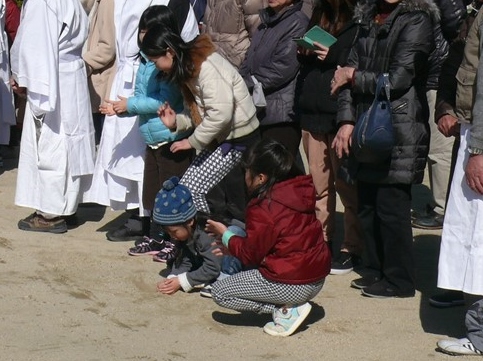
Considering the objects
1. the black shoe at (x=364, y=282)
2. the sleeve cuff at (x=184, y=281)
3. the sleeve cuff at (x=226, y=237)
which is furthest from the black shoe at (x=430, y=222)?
the sleeve cuff at (x=226, y=237)

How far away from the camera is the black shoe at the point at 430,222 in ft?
25.8

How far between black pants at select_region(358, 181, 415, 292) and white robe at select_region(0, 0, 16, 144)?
4559mm

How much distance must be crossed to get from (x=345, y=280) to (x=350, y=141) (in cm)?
93

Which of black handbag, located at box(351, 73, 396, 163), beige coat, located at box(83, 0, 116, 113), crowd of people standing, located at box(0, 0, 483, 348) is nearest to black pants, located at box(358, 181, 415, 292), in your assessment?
crowd of people standing, located at box(0, 0, 483, 348)

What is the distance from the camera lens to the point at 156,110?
6848 millimetres

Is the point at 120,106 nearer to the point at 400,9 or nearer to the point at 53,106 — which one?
the point at 53,106

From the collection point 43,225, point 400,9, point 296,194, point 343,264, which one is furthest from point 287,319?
point 43,225

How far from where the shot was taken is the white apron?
5266 millimetres

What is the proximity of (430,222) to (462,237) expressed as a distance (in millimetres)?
→ 2547

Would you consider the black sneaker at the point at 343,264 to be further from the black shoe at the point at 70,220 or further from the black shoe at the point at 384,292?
the black shoe at the point at 70,220

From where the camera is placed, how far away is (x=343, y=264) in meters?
6.82

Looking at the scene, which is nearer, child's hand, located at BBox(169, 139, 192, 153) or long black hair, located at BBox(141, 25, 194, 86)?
long black hair, located at BBox(141, 25, 194, 86)

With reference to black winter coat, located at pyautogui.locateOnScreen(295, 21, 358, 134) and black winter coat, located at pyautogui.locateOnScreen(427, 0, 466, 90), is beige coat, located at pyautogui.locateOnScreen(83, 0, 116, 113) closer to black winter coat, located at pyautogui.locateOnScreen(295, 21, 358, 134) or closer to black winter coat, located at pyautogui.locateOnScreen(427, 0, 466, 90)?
black winter coat, located at pyautogui.locateOnScreen(295, 21, 358, 134)

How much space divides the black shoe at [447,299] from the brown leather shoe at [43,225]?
2808 millimetres
